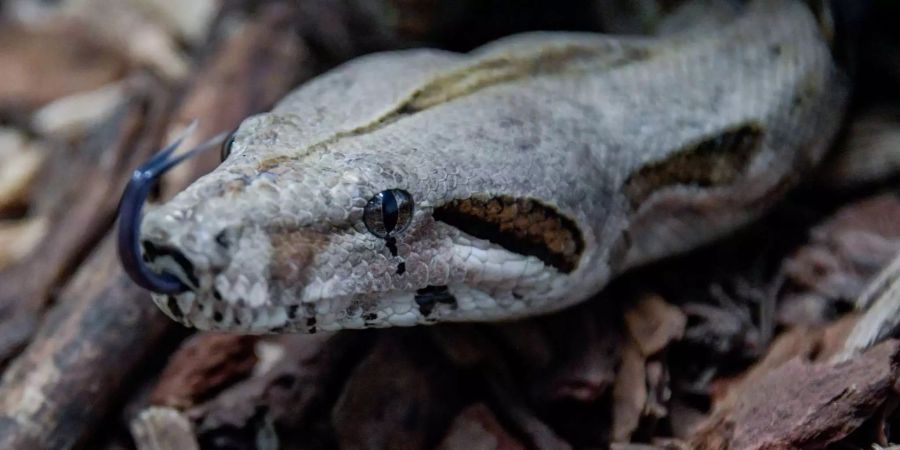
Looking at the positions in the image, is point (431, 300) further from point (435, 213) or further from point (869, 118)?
point (869, 118)

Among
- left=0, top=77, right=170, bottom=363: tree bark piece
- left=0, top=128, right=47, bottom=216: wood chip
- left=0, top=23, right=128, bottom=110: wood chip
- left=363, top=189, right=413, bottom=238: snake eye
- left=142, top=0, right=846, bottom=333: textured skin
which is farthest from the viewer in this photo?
left=0, top=23, right=128, bottom=110: wood chip

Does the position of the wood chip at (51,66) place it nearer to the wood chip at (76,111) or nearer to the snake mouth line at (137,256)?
the wood chip at (76,111)

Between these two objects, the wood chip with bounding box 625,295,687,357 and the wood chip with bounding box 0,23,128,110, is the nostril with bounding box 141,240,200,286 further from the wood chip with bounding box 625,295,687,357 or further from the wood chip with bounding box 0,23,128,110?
the wood chip with bounding box 0,23,128,110

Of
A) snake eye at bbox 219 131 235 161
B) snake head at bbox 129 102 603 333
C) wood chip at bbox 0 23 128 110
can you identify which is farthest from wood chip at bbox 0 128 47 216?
snake head at bbox 129 102 603 333

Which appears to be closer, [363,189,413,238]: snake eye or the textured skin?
the textured skin

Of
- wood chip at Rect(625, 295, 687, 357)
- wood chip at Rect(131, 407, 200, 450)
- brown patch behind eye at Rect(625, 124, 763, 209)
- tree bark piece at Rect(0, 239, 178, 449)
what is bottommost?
wood chip at Rect(131, 407, 200, 450)

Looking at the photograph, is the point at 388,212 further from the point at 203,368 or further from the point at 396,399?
the point at 203,368

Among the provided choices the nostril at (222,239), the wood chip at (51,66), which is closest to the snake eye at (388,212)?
the nostril at (222,239)
